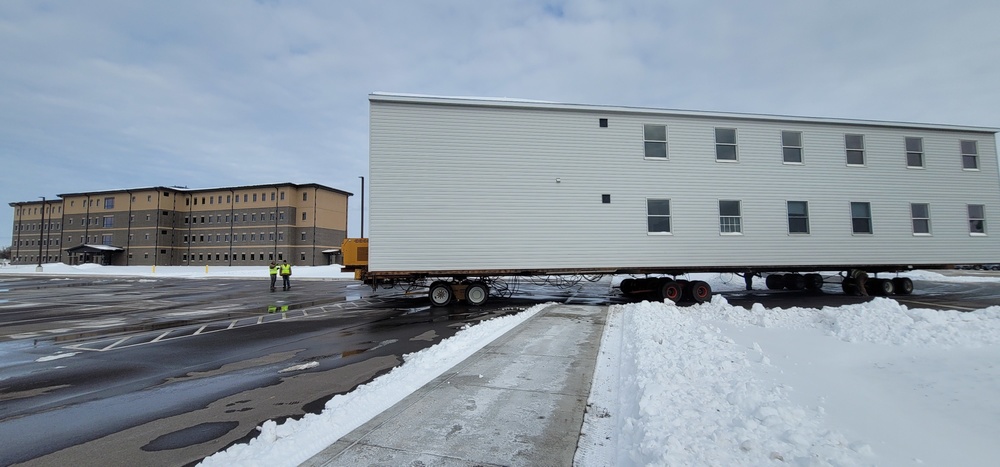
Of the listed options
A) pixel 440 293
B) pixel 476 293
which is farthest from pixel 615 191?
pixel 440 293

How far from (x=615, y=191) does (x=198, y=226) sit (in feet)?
234

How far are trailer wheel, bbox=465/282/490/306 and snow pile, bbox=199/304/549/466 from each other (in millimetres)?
7615

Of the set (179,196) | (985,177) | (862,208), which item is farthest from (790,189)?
(179,196)

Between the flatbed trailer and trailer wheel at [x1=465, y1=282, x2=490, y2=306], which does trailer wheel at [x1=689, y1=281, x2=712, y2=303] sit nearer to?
the flatbed trailer

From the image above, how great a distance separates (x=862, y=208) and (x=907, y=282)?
3764 mm

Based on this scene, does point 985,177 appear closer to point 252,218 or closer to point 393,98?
point 393,98

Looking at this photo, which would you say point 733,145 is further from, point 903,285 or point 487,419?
point 487,419

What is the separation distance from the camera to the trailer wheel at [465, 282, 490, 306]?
1504 centimetres

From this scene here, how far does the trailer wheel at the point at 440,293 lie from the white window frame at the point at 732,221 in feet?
32.5

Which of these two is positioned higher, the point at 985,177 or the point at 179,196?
the point at 179,196

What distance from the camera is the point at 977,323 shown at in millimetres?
7637

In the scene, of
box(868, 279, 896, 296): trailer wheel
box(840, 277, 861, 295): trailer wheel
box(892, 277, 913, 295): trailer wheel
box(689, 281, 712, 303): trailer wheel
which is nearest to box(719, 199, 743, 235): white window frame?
box(689, 281, 712, 303): trailer wheel

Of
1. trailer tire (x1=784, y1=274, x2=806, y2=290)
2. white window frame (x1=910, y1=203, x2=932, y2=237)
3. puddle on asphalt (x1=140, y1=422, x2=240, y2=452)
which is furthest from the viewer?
trailer tire (x1=784, y1=274, x2=806, y2=290)

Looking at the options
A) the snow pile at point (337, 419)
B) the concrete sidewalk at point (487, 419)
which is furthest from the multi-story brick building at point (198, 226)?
the concrete sidewalk at point (487, 419)
